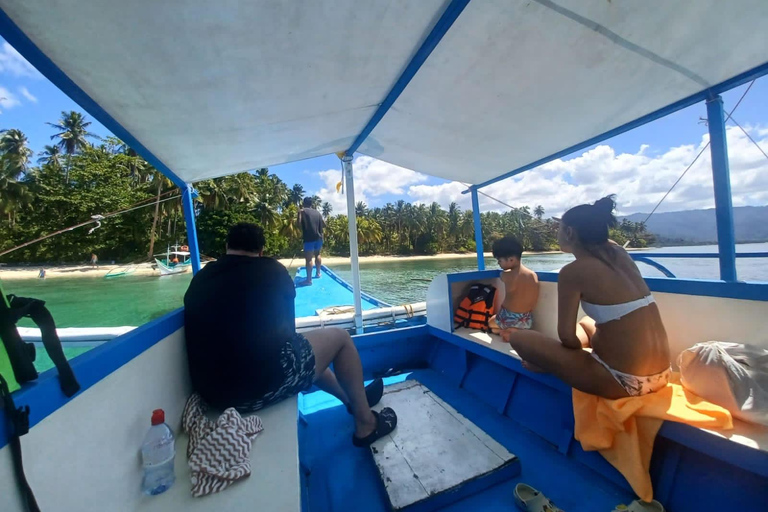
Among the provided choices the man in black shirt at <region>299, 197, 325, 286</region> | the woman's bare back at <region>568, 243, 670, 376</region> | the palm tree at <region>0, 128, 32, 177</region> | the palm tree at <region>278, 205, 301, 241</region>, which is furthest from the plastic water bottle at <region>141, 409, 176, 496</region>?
the palm tree at <region>0, 128, 32, 177</region>

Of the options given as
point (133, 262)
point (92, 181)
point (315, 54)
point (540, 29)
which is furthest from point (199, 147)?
point (92, 181)

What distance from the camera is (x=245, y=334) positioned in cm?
123

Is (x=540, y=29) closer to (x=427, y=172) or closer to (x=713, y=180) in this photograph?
(x=713, y=180)

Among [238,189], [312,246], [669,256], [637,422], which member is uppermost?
[238,189]

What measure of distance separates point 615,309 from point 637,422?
0.43 metres

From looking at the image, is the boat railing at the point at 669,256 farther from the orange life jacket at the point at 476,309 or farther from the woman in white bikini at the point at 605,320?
the woman in white bikini at the point at 605,320

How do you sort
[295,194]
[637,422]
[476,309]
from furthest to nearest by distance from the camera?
[295,194] < [476,309] < [637,422]

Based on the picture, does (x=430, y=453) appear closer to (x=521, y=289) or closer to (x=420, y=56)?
(x=521, y=289)

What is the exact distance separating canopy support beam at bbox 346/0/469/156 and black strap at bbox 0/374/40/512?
5.84 ft

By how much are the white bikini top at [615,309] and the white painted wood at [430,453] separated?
713 millimetres

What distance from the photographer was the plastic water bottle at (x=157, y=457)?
95cm

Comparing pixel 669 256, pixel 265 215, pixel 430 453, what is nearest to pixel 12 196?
pixel 265 215

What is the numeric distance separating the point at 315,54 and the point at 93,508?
1.82 meters

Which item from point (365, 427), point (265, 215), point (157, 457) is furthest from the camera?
point (265, 215)
